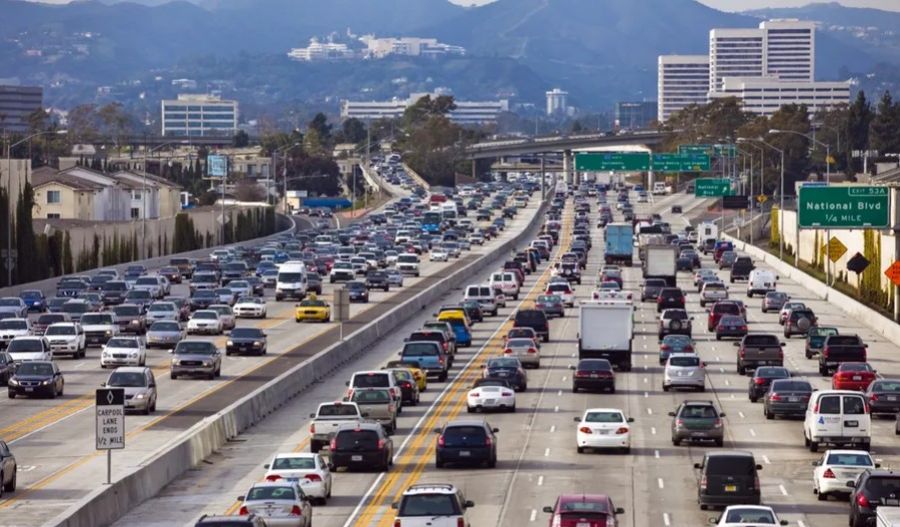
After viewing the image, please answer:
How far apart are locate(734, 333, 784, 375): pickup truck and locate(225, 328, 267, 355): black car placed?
16.1 metres

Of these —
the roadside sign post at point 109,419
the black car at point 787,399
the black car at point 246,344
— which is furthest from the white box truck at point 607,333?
the roadside sign post at point 109,419

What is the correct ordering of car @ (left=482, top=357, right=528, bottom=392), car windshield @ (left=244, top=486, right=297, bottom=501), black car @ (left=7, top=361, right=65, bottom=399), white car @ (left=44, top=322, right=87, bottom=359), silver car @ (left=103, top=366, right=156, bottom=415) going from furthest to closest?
white car @ (left=44, top=322, right=87, bottom=359), car @ (left=482, top=357, right=528, bottom=392), black car @ (left=7, top=361, right=65, bottom=399), silver car @ (left=103, top=366, right=156, bottom=415), car windshield @ (left=244, top=486, right=297, bottom=501)

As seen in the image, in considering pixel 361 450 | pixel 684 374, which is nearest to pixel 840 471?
pixel 361 450

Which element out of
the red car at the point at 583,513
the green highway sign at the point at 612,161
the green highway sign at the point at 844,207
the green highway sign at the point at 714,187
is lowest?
the red car at the point at 583,513

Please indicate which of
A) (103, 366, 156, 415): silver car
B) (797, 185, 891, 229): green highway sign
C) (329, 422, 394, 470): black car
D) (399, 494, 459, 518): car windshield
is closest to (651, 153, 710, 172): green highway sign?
(797, 185, 891, 229): green highway sign

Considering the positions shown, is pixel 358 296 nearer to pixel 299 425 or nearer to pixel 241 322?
pixel 241 322

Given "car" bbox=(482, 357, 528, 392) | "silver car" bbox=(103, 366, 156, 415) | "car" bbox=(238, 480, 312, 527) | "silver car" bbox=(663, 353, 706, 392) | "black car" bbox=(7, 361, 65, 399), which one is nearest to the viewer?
"car" bbox=(238, 480, 312, 527)

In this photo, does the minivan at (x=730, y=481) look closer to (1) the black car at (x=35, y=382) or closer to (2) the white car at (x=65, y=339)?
(1) the black car at (x=35, y=382)

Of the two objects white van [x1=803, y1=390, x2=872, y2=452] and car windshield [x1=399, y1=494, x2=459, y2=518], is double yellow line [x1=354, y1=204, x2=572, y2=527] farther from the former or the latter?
white van [x1=803, y1=390, x2=872, y2=452]

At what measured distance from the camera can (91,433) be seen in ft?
151

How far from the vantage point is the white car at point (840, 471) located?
35938 millimetres

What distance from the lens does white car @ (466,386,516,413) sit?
51.0 metres

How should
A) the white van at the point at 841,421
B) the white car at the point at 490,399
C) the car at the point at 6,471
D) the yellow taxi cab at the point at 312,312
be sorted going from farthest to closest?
1. the yellow taxi cab at the point at 312,312
2. the white car at the point at 490,399
3. the white van at the point at 841,421
4. the car at the point at 6,471

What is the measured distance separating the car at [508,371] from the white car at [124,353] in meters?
11.6
